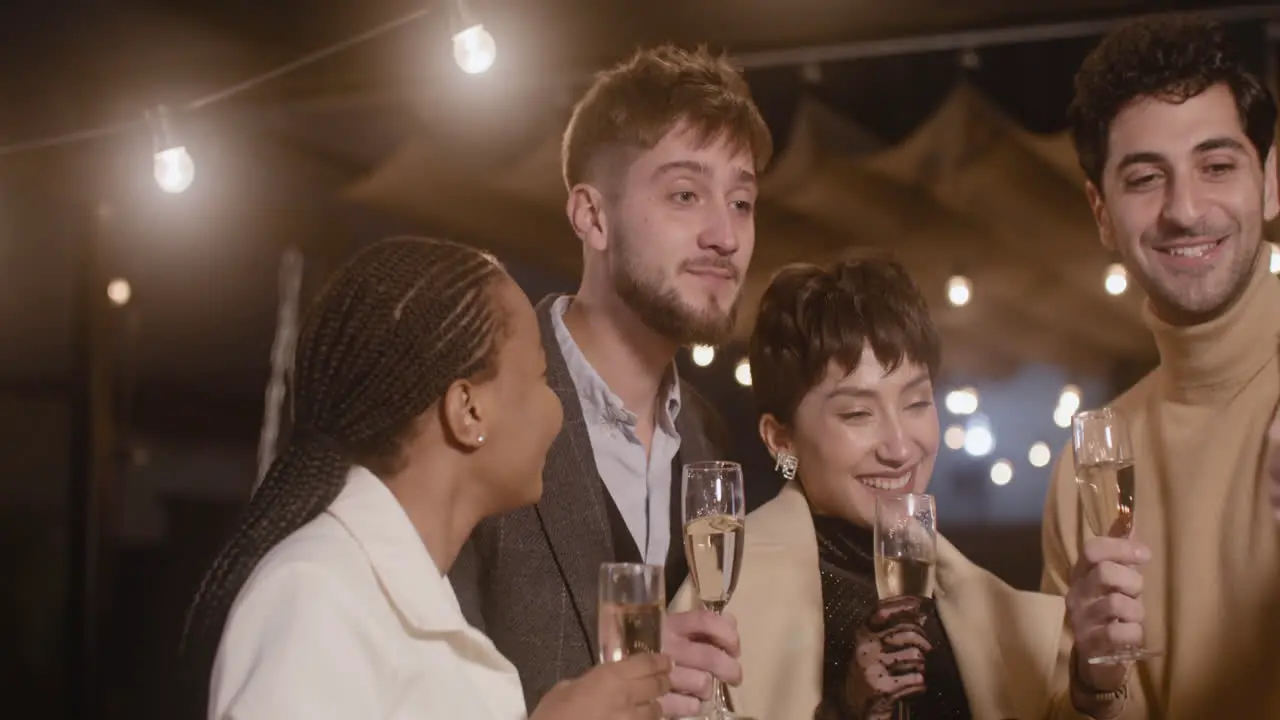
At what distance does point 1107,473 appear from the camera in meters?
2.01

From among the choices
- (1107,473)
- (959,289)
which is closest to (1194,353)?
(1107,473)

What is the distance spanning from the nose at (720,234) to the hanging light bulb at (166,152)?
Result: 6.62ft

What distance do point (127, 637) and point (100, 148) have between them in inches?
70.7

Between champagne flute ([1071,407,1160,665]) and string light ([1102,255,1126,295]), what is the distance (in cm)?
264

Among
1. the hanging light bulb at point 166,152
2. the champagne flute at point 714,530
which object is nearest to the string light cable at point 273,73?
the hanging light bulb at point 166,152

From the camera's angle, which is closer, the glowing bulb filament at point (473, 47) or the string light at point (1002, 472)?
the glowing bulb filament at point (473, 47)

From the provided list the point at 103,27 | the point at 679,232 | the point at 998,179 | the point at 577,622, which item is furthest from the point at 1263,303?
the point at 103,27

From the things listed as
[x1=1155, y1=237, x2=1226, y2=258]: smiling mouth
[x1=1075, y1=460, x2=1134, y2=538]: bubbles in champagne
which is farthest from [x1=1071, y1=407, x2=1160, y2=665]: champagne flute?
[x1=1155, y1=237, x2=1226, y2=258]: smiling mouth

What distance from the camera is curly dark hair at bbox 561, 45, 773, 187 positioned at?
98.9 inches

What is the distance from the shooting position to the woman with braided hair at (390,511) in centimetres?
151

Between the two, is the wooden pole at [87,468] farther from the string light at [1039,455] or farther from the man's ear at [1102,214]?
the man's ear at [1102,214]

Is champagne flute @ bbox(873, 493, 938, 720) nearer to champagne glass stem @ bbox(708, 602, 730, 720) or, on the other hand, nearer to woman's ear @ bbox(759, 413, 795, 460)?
champagne glass stem @ bbox(708, 602, 730, 720)

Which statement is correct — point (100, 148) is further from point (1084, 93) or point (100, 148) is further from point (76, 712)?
point (1084, 93)

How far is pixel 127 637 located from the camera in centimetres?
522
